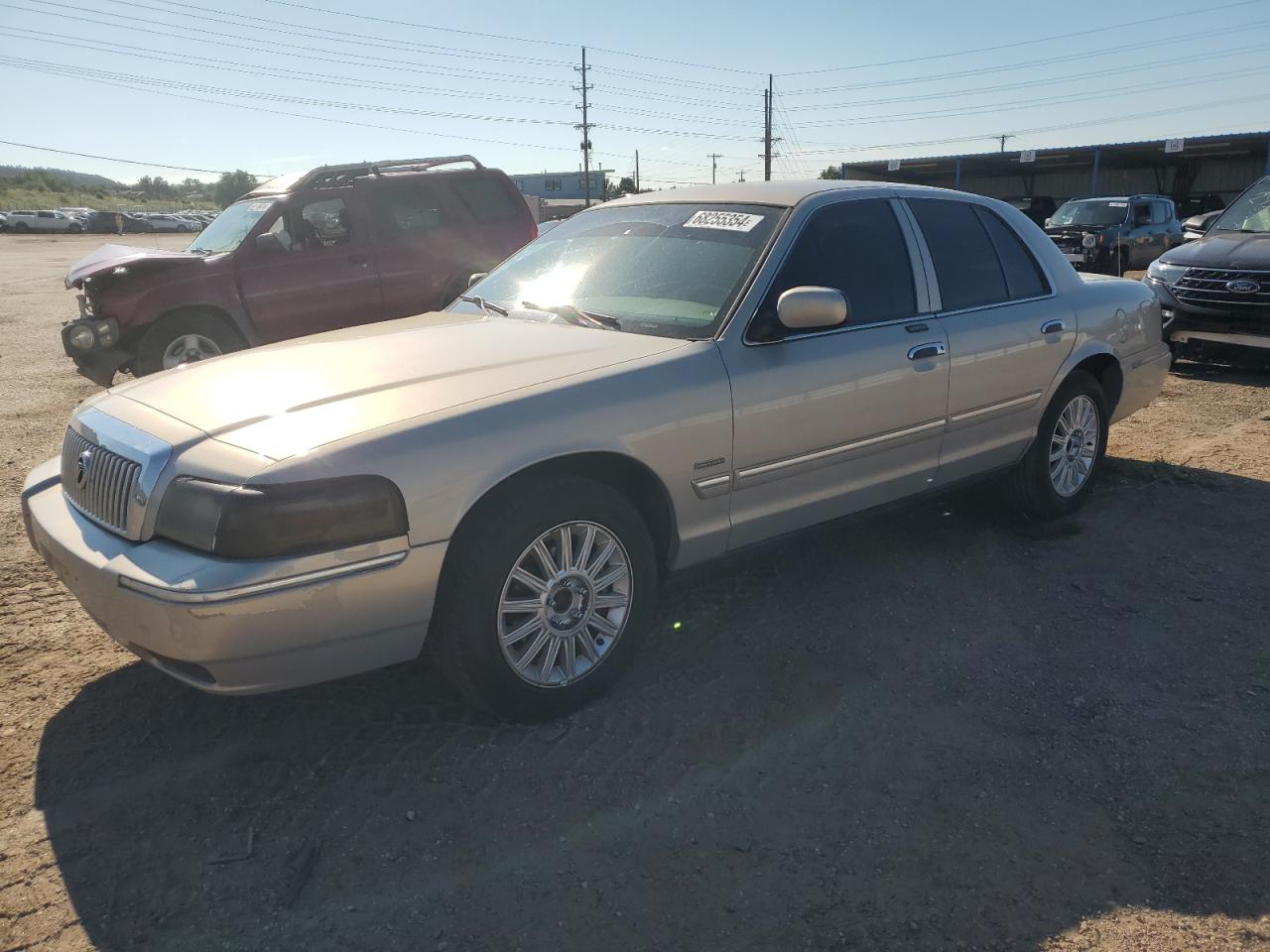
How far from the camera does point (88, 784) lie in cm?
288

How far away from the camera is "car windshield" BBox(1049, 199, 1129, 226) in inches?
725

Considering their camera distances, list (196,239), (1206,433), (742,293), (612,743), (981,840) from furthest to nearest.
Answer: (196,239) < (1206,433) < (742,293) < (612,743) < (981,840)

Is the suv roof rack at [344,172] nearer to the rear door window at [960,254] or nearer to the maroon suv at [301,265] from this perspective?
the maroon suv at [301,265]

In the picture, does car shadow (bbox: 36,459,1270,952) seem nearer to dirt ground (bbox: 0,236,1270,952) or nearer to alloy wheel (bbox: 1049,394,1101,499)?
dirt ground (bbox: 0,236,1270,952)

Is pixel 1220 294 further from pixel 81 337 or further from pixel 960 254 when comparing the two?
pixel 81 337

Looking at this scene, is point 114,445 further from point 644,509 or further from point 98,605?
point 644,509

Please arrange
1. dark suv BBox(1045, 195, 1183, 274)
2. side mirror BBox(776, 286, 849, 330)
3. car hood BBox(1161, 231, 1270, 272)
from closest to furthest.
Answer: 1. side mirror BBox(776, 286, 849, 330)
2. car hood BBox(1161, 231, 1270, 272)
3. dark suv BBox(1045, 195, 1183, 274)

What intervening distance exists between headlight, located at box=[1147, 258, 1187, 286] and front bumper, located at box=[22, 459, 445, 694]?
8.74 metres

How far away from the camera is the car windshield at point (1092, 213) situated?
18422 mm

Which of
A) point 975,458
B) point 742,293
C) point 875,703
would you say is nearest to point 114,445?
point 742,293

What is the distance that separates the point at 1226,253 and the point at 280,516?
9.24 meters

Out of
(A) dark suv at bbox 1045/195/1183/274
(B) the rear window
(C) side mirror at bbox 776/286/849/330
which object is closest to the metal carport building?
(A) dark suv at bbox 1045/195/1183/274

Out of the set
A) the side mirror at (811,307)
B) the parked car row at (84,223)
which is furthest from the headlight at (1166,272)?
the parked car row at (84,223)

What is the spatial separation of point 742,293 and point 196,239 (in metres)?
7.35
